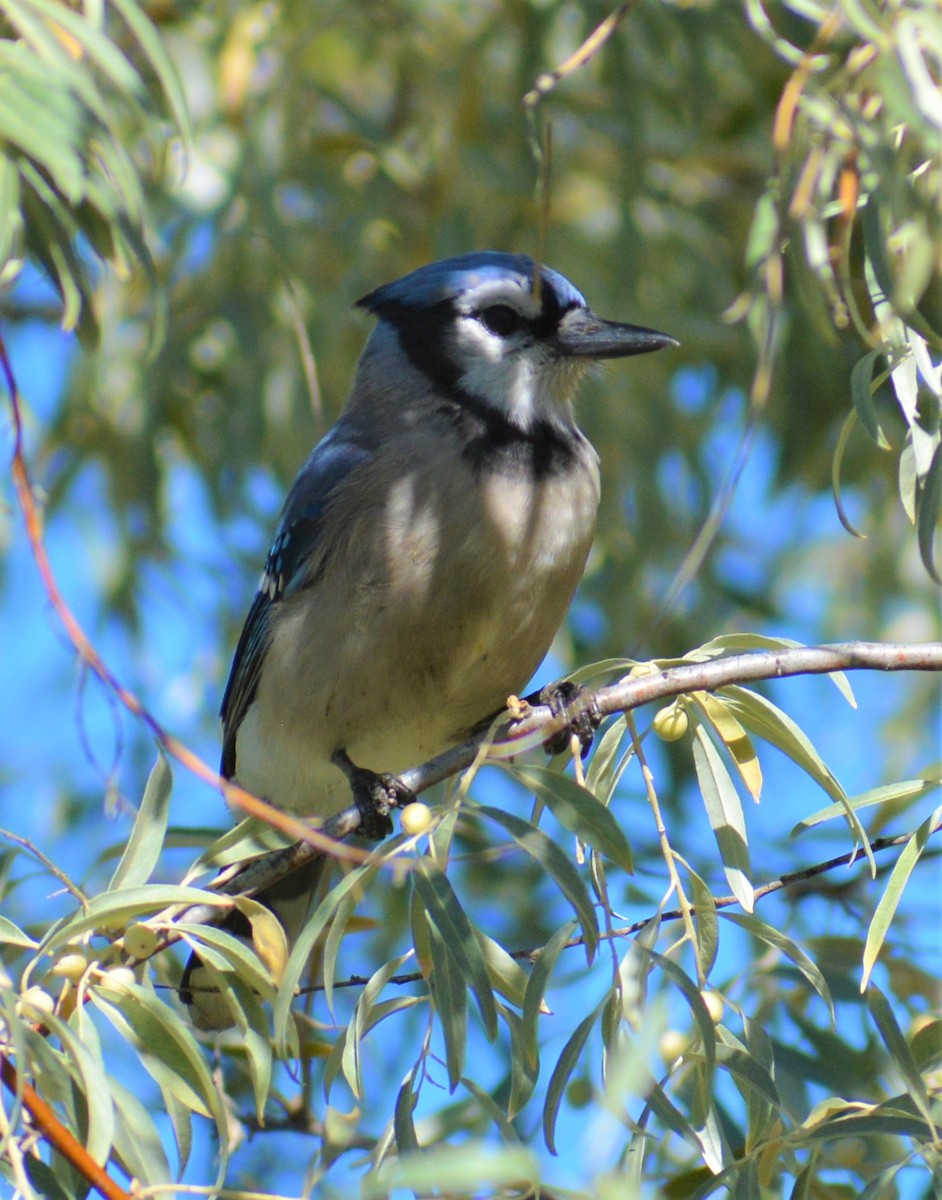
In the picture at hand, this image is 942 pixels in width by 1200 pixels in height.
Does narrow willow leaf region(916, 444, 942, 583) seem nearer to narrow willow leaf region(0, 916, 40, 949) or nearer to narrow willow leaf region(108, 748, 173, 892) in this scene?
narrow willow leaf region(108, 748, 173, 892)

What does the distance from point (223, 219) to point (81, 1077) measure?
Result: 5.67 ft

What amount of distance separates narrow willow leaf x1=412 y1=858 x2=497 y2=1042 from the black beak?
3.86 ft

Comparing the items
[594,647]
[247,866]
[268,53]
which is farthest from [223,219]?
[247,866]

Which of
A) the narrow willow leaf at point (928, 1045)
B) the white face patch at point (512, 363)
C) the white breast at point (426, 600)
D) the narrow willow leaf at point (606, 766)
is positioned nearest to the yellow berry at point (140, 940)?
the narrow willow leaf at point (606, 766)

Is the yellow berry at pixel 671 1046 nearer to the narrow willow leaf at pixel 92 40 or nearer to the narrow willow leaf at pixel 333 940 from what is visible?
the narrow willow leaf at pixel 333 940

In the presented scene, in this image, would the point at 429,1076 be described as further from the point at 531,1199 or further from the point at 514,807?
the point at 514,807

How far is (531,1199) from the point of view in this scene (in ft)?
4.03

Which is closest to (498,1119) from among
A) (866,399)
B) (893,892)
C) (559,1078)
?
(559,1078)

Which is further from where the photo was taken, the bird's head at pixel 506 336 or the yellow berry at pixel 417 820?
the bird's head at pixel 506 336

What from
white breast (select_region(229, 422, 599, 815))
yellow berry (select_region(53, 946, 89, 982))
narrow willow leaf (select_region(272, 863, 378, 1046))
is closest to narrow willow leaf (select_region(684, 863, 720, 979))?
narrow willow leaf (select_region(272, 863, 378, 1046))

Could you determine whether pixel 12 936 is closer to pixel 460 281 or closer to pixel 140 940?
pixel 140 940

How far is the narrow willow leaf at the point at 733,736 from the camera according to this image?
4.79 ft

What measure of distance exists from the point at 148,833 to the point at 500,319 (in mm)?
1212

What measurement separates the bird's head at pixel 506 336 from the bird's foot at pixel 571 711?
1.78ft
